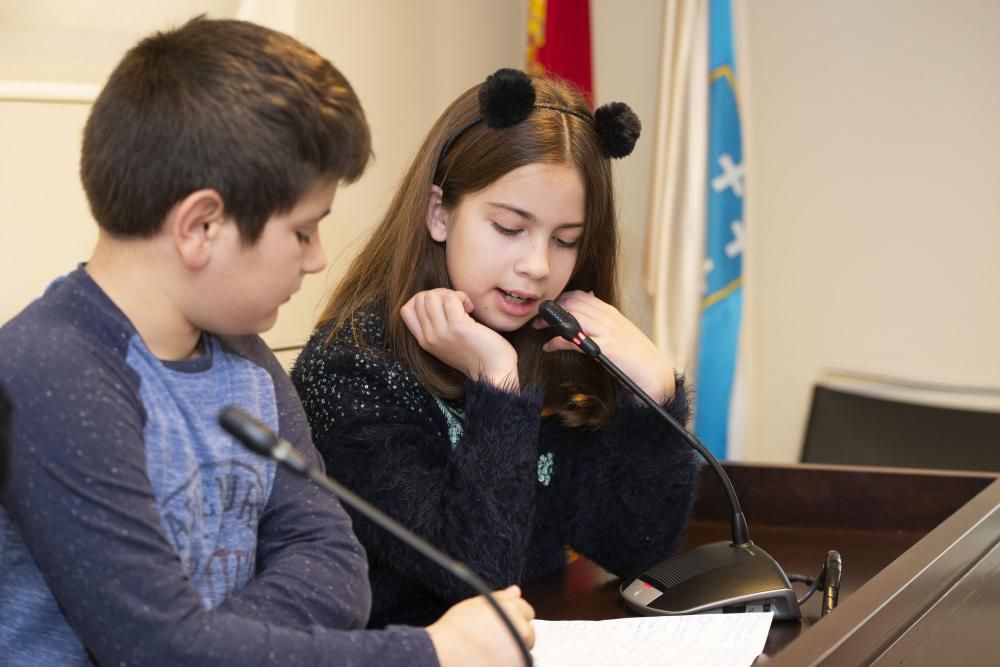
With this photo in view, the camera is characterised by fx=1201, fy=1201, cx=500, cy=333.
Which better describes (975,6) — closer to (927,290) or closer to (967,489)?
(927,290)

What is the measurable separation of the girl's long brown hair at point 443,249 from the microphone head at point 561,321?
5.4 inches

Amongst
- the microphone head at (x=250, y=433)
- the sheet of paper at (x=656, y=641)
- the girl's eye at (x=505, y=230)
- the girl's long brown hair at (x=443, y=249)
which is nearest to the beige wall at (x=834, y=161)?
the girl's long brown hair at (x=443, y=249)

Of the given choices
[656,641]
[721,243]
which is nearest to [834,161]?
[721,243]

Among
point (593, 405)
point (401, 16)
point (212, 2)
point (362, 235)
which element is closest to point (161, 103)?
point (593, 405)

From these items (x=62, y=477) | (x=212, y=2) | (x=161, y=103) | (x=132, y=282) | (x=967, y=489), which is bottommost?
(x=967, y=489)

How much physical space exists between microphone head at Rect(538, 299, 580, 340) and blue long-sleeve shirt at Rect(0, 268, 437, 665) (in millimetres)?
430

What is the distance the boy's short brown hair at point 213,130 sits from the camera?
93 cm

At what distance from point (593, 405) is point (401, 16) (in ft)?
4.91

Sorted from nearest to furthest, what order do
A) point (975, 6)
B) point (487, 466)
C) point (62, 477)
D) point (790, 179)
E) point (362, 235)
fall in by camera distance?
point (62, 477)
point (487, 466)
point (362, 235)
point (975, 6)
point (790, 179)

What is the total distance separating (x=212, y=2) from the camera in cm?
207

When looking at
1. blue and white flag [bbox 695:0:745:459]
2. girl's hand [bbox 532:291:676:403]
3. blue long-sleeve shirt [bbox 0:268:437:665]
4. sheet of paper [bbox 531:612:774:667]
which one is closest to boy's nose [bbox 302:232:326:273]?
blue long-sleeve shirt [bbox 0:268:437:665]

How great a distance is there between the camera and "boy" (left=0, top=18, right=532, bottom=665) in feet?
2.83

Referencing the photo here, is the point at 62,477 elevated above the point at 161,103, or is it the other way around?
the point at 161,103

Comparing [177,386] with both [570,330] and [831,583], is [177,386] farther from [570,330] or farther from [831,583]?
[831,583]
